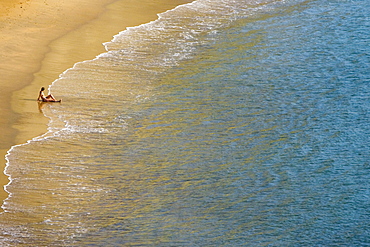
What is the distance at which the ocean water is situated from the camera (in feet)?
54.1

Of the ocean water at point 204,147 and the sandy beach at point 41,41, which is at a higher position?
the sandy beach at point 41,41

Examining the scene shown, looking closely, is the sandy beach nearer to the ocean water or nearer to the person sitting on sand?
the person sitting on sand

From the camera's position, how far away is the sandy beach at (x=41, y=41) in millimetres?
22609

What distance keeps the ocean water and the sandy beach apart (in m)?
0.63

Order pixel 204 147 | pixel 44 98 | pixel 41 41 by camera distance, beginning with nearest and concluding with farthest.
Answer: pixel 204 147 → pixel 44 98 → pixel 41 41

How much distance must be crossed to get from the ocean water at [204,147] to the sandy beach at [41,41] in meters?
0.63

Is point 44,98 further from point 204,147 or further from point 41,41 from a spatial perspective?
point 204,147

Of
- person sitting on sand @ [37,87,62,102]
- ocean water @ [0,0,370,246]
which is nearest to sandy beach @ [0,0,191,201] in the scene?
person sitting on sand @ [37,87,62,102]

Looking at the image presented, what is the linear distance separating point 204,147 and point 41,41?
1241 centimetres

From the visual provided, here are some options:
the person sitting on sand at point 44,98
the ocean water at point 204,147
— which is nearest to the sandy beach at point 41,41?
the person sitting on sand at point 44,98

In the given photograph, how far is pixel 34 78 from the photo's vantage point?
26.0 m

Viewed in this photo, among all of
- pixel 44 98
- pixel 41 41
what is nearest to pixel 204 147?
pixel 44 98

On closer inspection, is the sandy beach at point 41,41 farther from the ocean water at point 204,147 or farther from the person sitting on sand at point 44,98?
the ocean water at point 204,147

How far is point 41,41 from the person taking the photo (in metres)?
29.7
